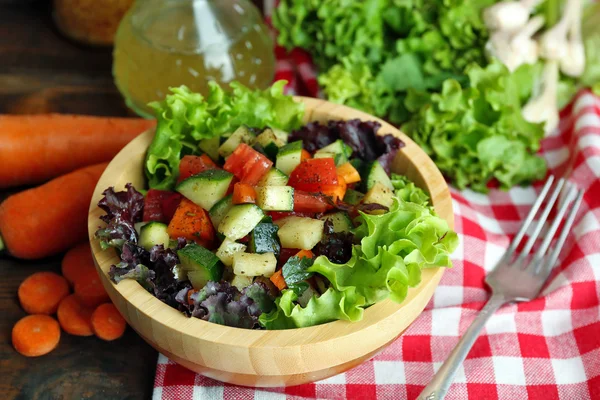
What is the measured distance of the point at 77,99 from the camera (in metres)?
2.84

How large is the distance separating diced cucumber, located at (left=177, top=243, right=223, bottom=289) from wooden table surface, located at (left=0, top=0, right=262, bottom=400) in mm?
443

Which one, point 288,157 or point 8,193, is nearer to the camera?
point 288,157

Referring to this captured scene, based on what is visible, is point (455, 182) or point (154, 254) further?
point (455, 182)

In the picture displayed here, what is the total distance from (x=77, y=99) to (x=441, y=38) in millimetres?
1491

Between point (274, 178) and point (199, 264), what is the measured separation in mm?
313

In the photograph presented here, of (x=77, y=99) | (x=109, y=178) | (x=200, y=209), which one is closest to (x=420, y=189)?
(x=200, y=209)

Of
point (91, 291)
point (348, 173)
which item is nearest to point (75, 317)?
point (91, 291)

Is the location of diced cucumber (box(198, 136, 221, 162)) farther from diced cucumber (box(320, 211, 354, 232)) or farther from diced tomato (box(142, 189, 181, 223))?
diced cucumber (box(320, 211, 354, 232))

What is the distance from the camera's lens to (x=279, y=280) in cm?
155

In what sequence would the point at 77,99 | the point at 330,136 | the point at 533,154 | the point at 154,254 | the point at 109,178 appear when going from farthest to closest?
the point at 77,99 < the point at 533,154 < the point at 330,136 < the point at 109,178 < the point at 154,254

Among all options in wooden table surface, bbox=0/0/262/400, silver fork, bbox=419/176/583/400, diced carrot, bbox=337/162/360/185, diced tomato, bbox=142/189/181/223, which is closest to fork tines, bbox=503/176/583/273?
silver fork, bbox=419/176/583/400

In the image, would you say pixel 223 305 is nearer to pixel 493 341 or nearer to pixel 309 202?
pixel 309 202

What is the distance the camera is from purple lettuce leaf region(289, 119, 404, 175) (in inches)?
76.4

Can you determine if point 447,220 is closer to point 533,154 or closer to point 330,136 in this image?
point 330,136
